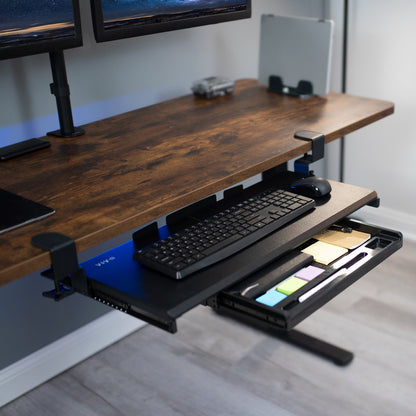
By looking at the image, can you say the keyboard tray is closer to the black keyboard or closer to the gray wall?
the black keyboard

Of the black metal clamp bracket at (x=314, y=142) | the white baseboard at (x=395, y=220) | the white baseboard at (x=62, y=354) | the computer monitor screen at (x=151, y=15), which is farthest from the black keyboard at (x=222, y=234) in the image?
the white baseboard at (x=395, y=220)

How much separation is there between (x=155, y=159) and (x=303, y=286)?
46cm

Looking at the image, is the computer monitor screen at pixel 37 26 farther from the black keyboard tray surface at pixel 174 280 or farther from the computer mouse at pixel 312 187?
the computer mouse at pixel 312 187

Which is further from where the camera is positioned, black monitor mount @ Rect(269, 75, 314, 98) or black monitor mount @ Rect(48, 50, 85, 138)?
black monitor mount @ Rect(269, 75, 314, 98)

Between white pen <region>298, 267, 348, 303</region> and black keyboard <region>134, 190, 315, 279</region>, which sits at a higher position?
black keyboard <region>134, 190, 315, 279</region>

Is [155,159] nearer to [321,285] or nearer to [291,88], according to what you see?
[321,285]

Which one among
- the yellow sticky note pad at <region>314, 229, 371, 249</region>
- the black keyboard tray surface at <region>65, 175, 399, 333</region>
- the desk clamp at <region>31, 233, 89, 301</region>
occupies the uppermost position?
the desk clamp at <region>31, 233, 89, 301</region>

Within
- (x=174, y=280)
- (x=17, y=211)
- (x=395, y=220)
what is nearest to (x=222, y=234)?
(x=174, y=280)

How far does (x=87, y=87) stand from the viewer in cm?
181

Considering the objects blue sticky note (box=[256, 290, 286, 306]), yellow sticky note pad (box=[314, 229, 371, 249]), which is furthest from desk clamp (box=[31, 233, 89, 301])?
yellow sticky note pad (box=[314, 229, 371, 249])

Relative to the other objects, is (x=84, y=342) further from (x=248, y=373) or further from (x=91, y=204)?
(x=91, y=204)

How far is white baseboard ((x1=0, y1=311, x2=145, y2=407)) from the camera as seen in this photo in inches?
73.5

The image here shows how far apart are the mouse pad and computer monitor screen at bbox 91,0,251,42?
0.47 meters

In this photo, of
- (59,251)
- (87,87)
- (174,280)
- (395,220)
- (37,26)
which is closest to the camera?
(59,251)
